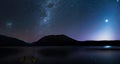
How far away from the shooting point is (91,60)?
440 inches

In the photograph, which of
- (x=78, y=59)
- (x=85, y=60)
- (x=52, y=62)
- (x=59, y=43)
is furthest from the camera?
(x=78, y=59)

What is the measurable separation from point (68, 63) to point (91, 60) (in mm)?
1914

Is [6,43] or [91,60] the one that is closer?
[6,43]

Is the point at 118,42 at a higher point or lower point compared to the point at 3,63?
higher

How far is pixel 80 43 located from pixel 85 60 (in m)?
3.51

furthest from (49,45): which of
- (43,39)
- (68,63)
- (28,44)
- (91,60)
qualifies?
(91,60)

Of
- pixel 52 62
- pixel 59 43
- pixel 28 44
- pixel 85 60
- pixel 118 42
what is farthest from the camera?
pixel 85 60

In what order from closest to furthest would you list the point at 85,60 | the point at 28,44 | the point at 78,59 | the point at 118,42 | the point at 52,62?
1. the point at 118,42
2. the point at 28,44
3. the point at 52,62
4. the point at 85,60
5. the point at 78,59

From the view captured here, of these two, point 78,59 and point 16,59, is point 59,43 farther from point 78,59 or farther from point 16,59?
point 78,59

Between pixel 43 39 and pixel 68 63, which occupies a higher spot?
pixel 43 39

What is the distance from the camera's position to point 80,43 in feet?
22.7

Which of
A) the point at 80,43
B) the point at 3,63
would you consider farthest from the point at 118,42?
the point at 3,63

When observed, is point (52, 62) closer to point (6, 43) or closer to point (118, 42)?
point (6, 43)

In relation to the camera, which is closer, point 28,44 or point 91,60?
point 28,44
